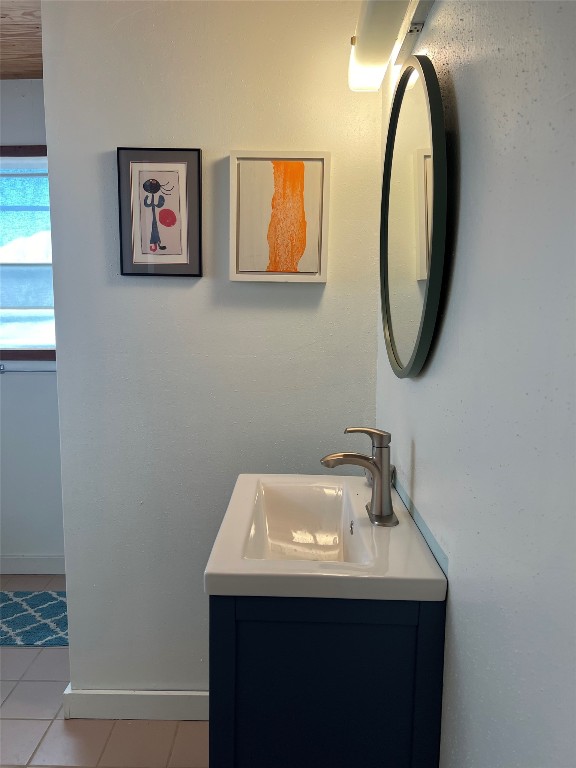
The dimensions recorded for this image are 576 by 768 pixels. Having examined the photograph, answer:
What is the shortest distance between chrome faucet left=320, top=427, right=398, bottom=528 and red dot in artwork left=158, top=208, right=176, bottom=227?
0.94 m

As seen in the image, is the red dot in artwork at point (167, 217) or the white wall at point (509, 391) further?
the red dot in artwork at point (167, 217)

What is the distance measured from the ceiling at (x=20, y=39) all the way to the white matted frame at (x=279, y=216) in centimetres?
107

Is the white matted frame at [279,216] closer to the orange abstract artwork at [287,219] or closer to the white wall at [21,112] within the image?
the orange abstract artwork at [287,219]

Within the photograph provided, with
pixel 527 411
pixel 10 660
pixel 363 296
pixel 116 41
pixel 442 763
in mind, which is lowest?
pixel 10 660

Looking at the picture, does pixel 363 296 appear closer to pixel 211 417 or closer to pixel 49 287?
pixel 211 417

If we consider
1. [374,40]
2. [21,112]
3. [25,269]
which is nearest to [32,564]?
[25,269]

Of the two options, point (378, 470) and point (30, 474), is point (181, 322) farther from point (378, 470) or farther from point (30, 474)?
point (30, 474)

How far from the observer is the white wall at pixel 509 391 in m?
0.67

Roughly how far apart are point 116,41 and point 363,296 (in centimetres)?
109

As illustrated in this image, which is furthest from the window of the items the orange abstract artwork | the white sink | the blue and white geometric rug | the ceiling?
the white sink

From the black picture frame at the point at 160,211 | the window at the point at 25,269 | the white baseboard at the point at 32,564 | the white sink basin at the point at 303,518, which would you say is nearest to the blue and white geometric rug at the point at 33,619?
the white baseboard at the point at 32,564

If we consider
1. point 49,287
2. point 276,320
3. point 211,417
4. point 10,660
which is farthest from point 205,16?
point 10,660

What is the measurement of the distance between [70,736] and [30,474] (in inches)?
57.1

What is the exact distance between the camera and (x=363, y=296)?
1.98 meters
